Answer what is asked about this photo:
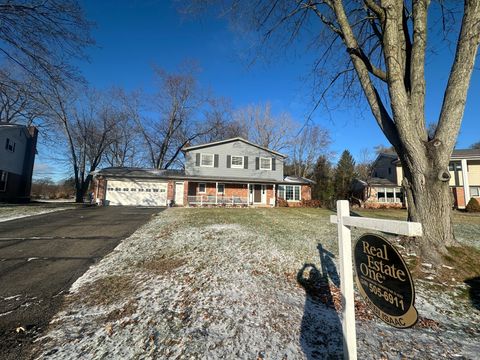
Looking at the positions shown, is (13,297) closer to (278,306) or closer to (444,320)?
(278,306)

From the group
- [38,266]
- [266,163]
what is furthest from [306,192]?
[38,266]

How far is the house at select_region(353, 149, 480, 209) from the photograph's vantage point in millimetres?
20250

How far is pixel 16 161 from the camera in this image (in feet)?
67.7

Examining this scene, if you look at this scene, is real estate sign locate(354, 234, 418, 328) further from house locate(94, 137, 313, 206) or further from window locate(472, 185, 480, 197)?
window locate(472, 185, 480, 197)

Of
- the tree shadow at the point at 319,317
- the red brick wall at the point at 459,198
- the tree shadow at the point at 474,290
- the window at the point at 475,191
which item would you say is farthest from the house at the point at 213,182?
the tree shadow at the point at 474,290

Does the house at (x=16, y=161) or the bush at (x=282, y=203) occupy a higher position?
the house at (x=16, y=161)

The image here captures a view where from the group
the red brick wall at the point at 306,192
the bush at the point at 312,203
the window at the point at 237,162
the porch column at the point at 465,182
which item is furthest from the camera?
the red brick wall at the point at 306,192

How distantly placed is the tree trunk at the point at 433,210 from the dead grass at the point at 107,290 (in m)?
5.65

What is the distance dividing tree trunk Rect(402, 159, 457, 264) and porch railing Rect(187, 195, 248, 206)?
15810 mm

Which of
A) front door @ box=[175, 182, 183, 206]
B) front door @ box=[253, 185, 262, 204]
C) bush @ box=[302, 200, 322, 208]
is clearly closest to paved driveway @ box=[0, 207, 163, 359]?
front door @ box=[175, 182, 183, 206]

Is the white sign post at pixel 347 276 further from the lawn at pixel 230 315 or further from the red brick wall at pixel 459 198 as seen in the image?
the red brick wall at pixel 459 198

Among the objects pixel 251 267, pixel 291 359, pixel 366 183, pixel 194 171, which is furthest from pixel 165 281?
pixel 366 183

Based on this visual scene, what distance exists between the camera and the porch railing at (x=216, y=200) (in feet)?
62.0

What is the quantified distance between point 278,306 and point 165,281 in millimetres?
2043
